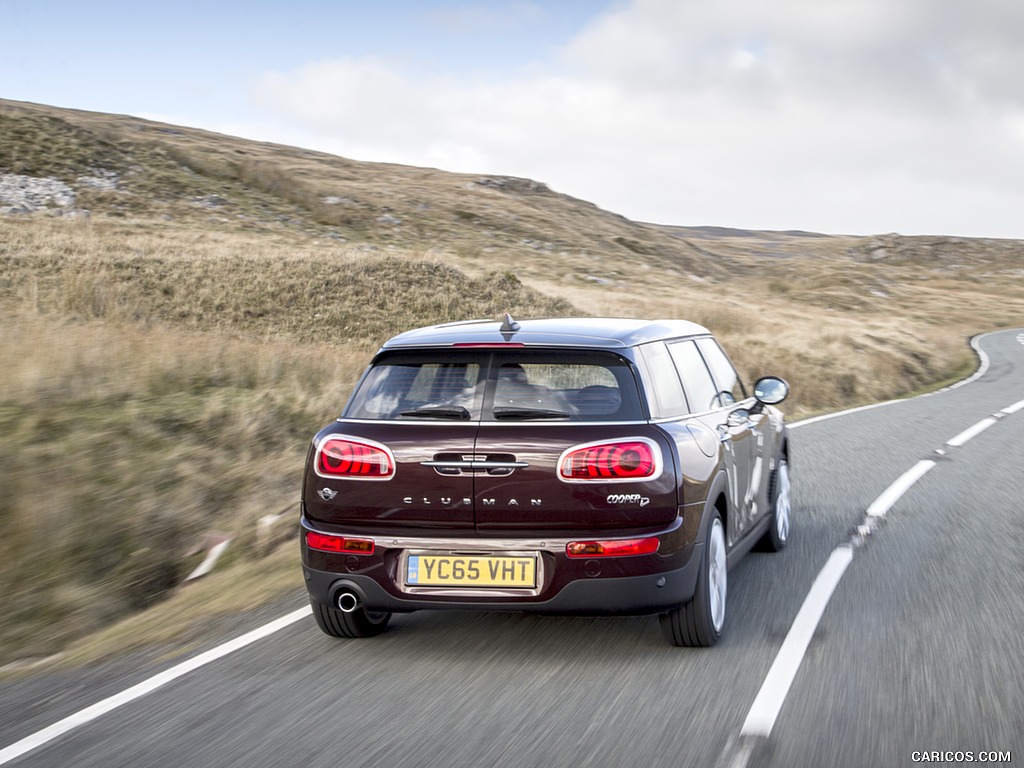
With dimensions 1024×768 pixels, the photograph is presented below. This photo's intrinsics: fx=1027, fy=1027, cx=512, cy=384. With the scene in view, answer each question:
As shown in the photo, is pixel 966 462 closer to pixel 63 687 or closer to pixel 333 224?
pixel 63 687

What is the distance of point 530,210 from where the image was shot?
88.6m

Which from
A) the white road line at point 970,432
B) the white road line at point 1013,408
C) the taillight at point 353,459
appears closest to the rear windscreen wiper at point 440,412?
the taillight at point 353,459

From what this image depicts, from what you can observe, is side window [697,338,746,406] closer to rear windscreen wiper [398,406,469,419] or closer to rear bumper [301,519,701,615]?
rear bumper [301,519,701,615]

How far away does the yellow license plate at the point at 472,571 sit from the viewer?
4.34 metres

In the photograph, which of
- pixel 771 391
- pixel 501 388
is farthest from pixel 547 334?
pixel 771 391

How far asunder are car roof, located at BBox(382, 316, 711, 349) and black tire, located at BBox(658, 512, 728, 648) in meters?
0.95

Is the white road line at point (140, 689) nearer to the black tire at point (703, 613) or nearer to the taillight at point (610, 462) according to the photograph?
the taillight at point (610, 462)

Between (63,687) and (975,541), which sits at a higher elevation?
(975,541)

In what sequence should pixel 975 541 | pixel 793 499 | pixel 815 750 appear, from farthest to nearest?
pixel 793 499
pixel 975 541
pixel 815 750

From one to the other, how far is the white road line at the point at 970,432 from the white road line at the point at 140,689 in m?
9.74

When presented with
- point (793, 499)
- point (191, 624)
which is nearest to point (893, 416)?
point (793, 499)

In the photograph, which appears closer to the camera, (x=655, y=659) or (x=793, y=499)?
(x=655, y=659)

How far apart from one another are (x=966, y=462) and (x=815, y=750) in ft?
27.5

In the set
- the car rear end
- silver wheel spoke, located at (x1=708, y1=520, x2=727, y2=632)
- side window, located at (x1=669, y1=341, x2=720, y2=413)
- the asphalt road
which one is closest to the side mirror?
side window, located at (x1=669, y1=341, x2=720, y2=413)
